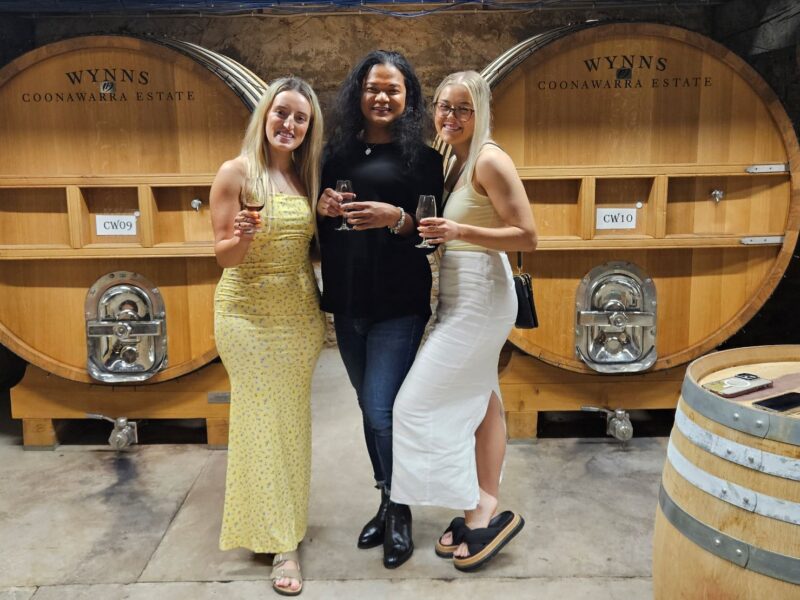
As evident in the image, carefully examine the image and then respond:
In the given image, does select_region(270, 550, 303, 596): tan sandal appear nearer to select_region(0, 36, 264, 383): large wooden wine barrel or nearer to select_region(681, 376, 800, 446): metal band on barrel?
select_region(0, 36, 264, 383): large wooden wine barrel

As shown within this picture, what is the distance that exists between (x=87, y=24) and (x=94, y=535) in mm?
3261

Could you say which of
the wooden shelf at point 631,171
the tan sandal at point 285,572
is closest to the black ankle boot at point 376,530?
the tan sandal at point 285,572

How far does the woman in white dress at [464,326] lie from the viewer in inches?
92.3

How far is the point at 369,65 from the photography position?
2.40 m

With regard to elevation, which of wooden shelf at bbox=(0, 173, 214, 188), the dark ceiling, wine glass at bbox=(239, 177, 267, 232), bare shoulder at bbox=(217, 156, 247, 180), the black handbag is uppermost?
the dark ceiling

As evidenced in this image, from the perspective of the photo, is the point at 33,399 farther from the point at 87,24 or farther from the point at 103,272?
the point at 87,24

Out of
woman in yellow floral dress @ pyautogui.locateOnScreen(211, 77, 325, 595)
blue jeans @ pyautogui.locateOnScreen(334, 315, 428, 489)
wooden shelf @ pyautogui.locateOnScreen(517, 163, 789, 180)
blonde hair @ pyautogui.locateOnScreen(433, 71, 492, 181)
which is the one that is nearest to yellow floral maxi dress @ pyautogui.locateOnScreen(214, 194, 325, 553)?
woman in yellow floral dress @ pyautogui.locateOnScreen(211, 77, 325, 595)

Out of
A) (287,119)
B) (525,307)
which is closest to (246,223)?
(287,119)

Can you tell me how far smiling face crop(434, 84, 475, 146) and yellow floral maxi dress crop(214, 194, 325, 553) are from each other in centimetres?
53

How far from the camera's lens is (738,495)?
1.61 m

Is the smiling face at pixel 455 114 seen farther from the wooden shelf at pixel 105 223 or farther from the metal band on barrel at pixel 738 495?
the wooden shelf at pixel 105 223

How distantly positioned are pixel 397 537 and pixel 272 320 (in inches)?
34.2

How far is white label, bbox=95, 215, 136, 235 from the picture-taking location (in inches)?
134

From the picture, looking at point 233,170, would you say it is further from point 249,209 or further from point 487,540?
point 487,540
